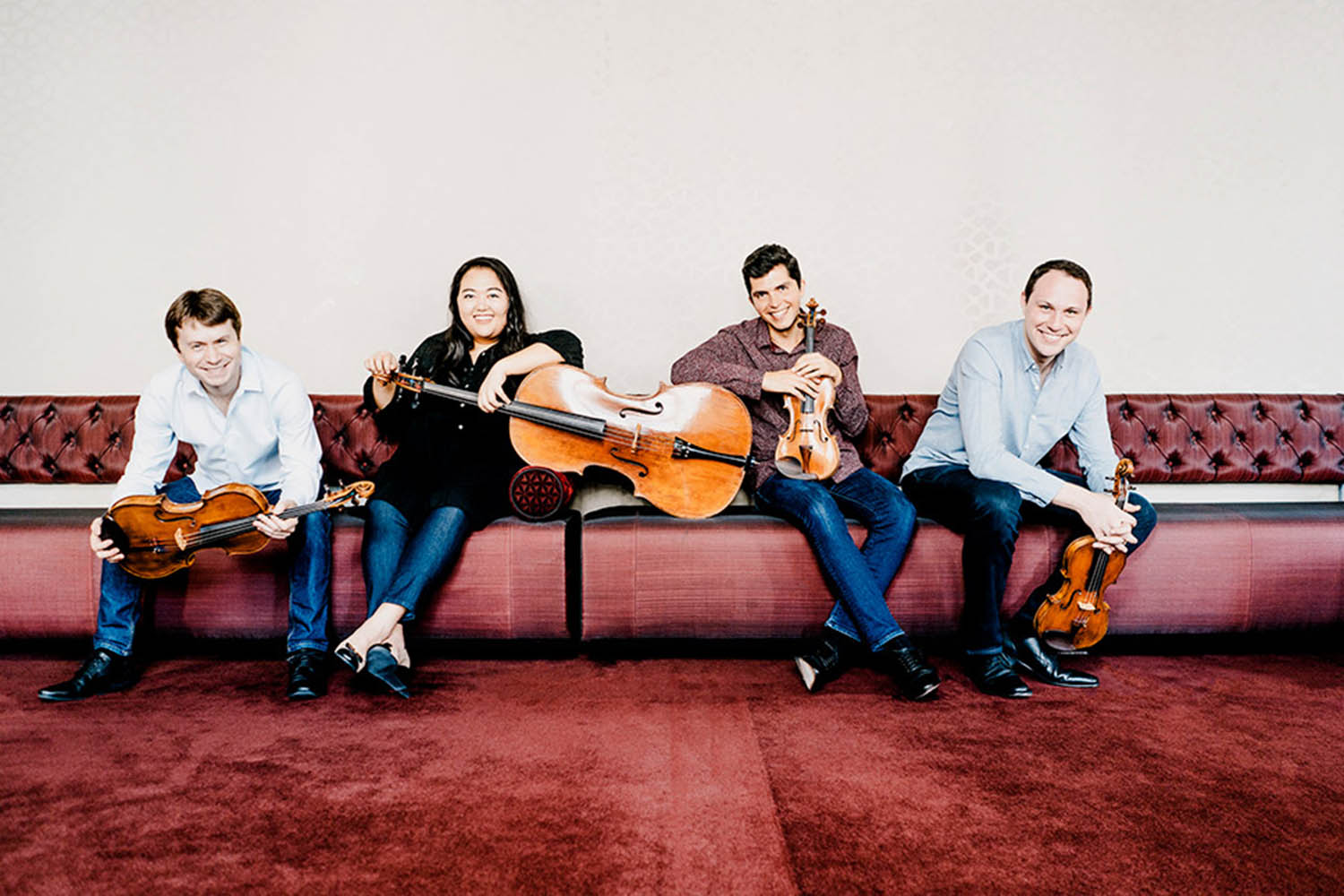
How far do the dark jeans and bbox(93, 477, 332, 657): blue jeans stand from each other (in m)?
1.70

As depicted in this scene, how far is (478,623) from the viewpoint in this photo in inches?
89.7

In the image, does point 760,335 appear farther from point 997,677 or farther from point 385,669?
point 385,669

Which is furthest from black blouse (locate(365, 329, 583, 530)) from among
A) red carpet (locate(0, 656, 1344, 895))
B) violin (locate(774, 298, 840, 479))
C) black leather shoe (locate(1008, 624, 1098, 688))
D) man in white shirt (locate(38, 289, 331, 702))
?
black leather shoe (locate(1008, 624, 1098, 688))

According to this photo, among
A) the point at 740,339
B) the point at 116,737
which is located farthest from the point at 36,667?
the point at 740,339

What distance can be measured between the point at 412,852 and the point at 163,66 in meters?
3.09

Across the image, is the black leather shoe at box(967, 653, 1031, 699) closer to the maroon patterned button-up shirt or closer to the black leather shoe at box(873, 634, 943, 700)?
the black leather shoe at box(873, 634, 943, 700)

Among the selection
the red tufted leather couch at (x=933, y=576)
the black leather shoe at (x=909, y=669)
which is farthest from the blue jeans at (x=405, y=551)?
the black leather shoe at (x=909, y=669)

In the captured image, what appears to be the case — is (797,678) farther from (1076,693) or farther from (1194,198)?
(1194,198)

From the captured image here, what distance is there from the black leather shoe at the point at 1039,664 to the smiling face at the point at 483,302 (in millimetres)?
1798

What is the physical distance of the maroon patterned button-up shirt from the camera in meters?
2.42

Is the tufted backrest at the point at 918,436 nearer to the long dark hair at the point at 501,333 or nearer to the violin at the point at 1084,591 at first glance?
the long dark hair at the point at 501,333

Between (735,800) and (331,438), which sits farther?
(331,438)

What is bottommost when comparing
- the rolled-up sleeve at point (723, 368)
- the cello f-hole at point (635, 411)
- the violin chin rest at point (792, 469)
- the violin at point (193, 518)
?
the violin at point (193, 518)

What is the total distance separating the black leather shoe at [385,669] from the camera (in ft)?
6.42
